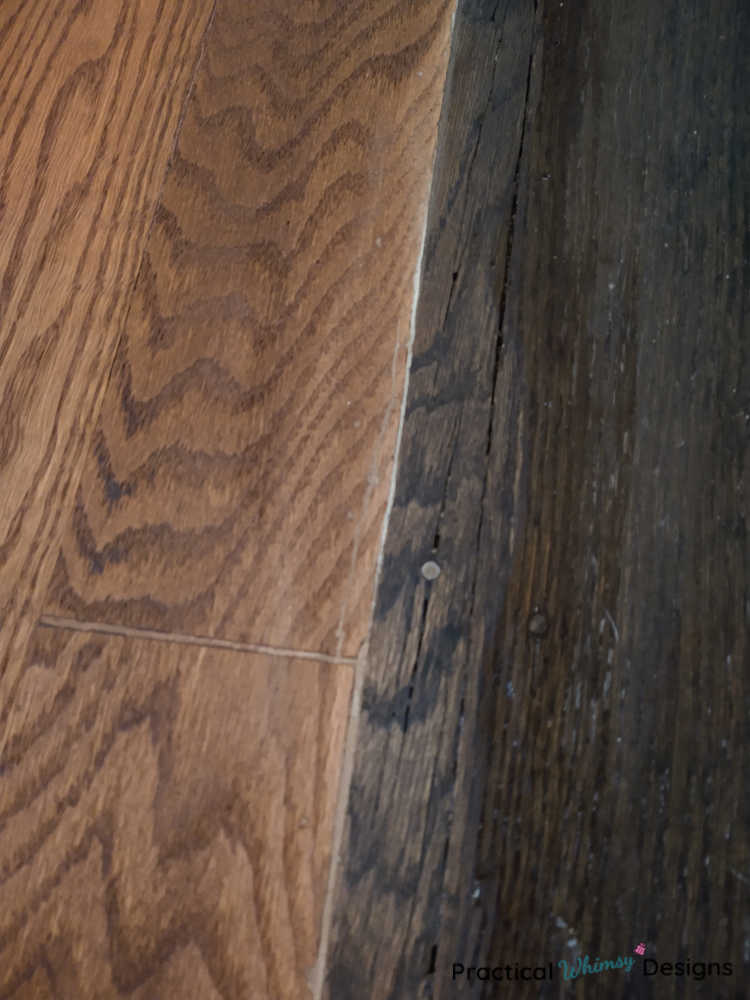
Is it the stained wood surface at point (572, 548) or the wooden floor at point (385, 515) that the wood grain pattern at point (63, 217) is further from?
the stained wood surface at point (572, 548)

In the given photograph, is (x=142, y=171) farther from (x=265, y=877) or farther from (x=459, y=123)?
(x=265, y=877)

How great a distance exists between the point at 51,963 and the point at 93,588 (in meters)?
0.23

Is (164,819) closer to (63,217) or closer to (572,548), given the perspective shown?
(572,548)

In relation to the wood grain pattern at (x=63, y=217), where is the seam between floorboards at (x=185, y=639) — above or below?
below

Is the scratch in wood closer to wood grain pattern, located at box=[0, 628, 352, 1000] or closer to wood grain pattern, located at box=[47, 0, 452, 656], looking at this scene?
wood grain pattern, located at box=[47, 0, 452, 656]

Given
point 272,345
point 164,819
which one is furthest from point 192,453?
point 164,819

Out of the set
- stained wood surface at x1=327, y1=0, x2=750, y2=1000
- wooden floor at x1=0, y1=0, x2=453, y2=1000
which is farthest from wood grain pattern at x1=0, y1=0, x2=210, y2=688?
stained wood surface at x1=327, y1=0, x2=750, y2=1000

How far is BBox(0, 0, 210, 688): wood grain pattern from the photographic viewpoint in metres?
0.62

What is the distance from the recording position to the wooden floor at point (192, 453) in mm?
528

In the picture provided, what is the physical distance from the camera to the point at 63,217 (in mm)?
712

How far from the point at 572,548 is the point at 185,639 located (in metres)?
0.26

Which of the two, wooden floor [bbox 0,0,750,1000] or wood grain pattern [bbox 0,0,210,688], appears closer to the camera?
wooden floor [bbox 0,0,750,1000]

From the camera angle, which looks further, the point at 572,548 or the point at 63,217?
the point at 63,217

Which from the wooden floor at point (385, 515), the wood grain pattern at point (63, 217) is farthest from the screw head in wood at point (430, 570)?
the wood grain pattern at point (63, 217)
